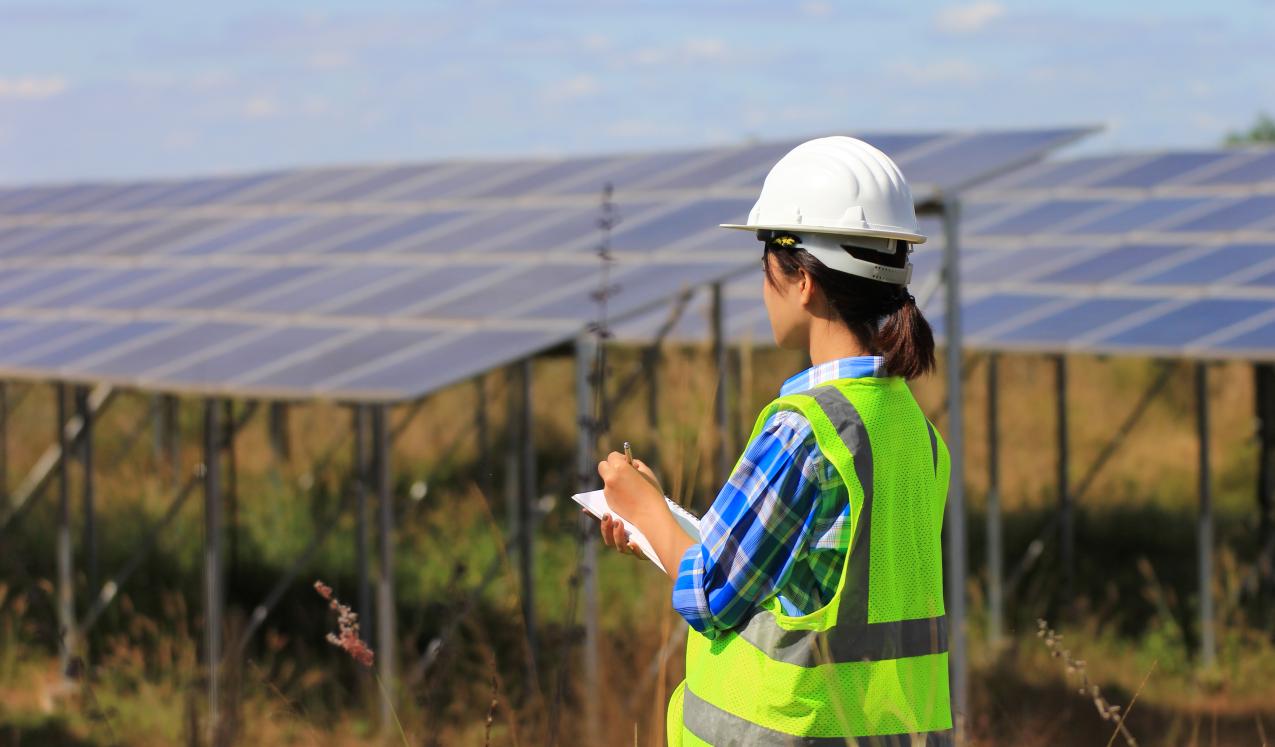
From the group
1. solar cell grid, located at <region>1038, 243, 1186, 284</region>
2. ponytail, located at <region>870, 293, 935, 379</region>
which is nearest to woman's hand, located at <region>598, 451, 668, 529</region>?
ponytail, located at <region>870, 293, 935, 379</region>

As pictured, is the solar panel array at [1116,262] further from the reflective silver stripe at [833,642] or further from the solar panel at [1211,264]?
the reflective silver stripe at [833,642]

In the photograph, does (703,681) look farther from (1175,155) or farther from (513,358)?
(1175,155)

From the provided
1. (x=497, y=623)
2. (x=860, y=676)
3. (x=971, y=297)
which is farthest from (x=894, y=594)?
(x=971, y=297)

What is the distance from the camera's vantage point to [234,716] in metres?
3.46

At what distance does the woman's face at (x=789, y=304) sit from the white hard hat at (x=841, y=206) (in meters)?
0.06

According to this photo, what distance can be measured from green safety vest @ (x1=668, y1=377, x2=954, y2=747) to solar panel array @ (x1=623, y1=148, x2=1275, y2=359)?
292 inches

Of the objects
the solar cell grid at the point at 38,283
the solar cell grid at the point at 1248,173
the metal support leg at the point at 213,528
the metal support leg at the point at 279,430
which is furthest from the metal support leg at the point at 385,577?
the solar cell grid at the point at 1248,173

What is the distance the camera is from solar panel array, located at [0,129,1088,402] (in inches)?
311

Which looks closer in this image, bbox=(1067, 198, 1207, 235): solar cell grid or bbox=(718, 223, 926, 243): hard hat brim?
bbox=(718, 223, 926, 243): hard hat brim

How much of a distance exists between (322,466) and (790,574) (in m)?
13.1

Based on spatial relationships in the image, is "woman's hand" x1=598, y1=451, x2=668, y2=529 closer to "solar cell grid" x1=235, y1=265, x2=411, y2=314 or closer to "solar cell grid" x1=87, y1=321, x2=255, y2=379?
"solar cell grid" x1=87, y1=321, x2=255, y2=379

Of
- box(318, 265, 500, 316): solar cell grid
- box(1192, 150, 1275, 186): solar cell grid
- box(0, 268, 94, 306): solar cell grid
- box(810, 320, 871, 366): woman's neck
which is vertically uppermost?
box(1192, 150, 1275, 186): solar cell grid

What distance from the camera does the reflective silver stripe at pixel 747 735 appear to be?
2617 mm

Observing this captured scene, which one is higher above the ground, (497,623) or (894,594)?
(894,594)
